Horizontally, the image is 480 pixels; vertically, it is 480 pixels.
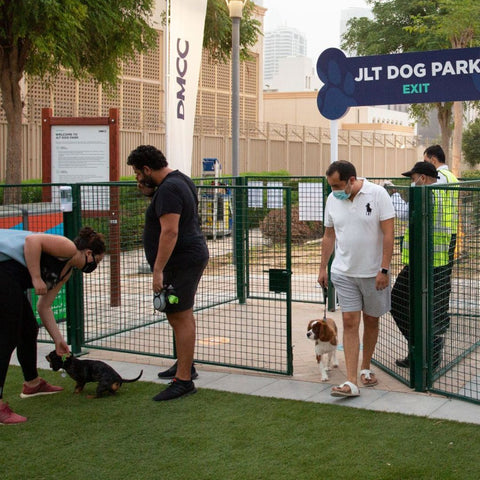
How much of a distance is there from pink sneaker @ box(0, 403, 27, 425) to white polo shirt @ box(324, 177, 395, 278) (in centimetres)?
266

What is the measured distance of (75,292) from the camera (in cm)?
749

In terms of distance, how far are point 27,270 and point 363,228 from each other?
2522 millimetres

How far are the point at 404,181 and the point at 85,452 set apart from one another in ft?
21.3

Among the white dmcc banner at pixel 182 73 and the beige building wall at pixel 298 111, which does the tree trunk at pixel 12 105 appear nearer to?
the white dmcc banner at pixel 182 73

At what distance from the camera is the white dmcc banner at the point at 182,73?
27.3ft

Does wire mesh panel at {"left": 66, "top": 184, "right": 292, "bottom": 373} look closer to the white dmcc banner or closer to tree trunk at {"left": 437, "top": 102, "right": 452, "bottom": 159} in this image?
the white dmcc banner

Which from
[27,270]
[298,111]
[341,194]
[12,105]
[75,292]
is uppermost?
[298,111]

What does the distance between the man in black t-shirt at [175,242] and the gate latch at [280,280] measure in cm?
75

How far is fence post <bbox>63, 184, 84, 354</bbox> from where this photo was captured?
7.43 meters

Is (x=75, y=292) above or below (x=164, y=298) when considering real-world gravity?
below

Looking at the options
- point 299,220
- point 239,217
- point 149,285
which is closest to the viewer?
point 239,217

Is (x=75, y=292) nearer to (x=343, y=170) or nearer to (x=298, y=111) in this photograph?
(x=343, y=170)

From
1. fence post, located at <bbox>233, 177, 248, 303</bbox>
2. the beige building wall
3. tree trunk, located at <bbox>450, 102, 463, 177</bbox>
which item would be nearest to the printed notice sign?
fence post, located at <bbox>233, 177, 248, 303</bbox>

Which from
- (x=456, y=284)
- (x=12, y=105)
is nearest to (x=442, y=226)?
(x=456, y=284)
